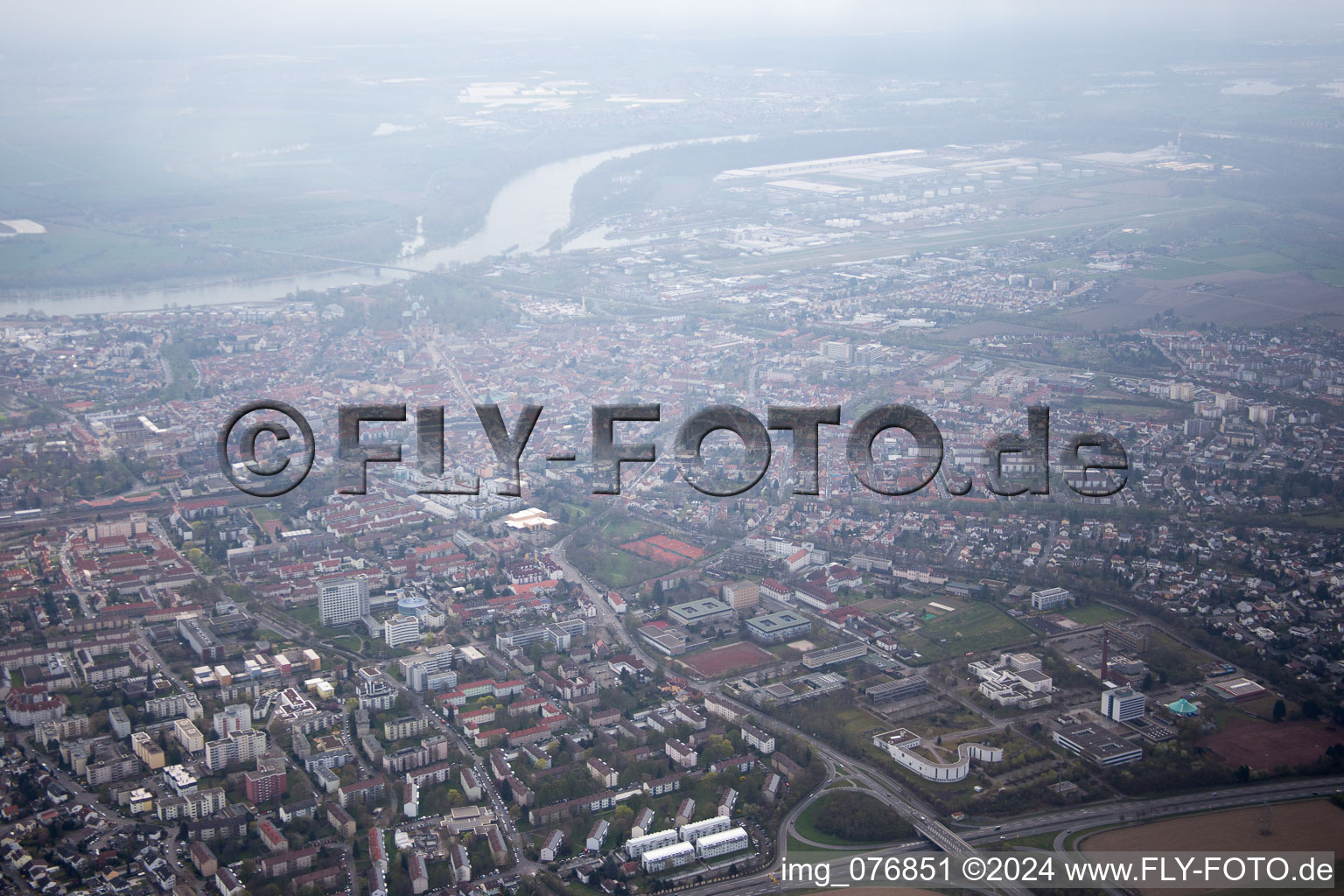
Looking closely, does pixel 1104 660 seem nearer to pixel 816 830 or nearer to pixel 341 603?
pixel 816 830

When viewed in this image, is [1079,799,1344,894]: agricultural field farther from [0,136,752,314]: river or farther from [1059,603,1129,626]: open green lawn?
[0,136,752,314]: river

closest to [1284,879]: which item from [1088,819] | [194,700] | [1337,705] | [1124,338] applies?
[1088,819]

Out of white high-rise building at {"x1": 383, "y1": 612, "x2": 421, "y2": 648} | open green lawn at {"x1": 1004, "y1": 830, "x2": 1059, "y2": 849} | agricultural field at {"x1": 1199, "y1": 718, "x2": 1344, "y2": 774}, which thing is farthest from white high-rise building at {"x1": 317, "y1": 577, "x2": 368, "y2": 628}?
agricultural field at {"x1": 1199, "y1": 718, "x2": 1344, "y2": 774}

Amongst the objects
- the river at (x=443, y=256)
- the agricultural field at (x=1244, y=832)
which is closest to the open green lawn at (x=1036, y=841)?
the agricultural field at (x=1244, y=832)

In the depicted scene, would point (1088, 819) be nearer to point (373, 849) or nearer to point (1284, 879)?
point (1284, 879)

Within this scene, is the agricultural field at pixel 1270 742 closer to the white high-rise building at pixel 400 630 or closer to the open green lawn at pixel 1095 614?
the open green lawn at pixel 1095 614

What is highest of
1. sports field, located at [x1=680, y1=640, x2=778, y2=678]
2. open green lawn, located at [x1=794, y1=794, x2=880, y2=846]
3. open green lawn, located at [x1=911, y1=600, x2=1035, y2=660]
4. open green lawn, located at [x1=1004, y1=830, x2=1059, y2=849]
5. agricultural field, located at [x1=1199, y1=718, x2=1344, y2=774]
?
Result: open green lawn, located at [x1=911, y1=600, x2=1035, y2=660]

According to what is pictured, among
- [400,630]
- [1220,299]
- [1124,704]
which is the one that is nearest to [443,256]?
[1220,299]
